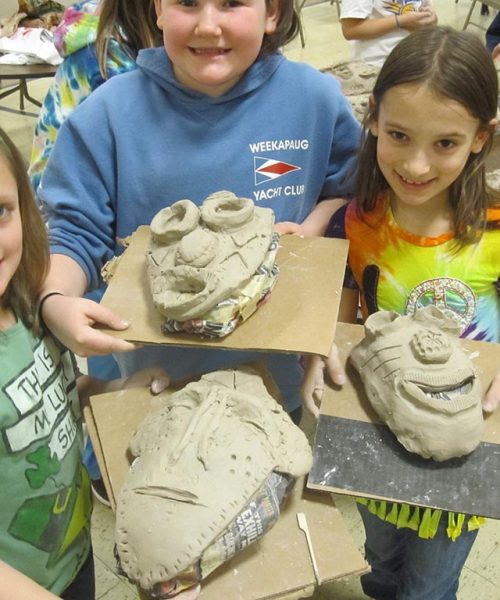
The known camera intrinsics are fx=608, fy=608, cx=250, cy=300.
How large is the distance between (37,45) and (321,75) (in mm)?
2622

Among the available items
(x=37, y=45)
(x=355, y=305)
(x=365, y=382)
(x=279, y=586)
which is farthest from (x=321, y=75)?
(x=37, y=45)

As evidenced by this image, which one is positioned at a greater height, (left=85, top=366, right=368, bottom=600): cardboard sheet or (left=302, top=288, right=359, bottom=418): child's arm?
(left=302, top=288, right=359, bottom=418): child's arm

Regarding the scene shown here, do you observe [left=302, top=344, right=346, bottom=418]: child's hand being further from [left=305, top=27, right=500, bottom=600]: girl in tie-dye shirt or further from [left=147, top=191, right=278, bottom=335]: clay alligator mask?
[left=147, top=191, right=278, bottom=335]: clay alligator mask

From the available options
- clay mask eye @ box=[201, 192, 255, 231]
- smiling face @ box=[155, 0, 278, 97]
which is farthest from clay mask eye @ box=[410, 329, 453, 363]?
smiling face @ box=[155, 0, 278, 97]

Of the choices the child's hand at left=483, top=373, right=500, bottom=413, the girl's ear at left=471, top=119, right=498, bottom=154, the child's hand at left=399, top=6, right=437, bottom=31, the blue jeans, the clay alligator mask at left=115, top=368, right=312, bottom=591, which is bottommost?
the blue jeans

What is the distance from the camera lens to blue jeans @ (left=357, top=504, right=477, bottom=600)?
129 cm

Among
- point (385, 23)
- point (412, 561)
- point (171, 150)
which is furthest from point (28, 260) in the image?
point (385, 23)

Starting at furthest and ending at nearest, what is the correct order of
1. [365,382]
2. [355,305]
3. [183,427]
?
[355,305]
[365,382]
[183,427]

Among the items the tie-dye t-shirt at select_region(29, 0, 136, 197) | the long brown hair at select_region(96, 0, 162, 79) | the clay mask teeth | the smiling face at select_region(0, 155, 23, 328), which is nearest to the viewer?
the smiling face at select_region(0, 155, 23, 328)

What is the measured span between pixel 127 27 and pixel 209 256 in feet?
2.35

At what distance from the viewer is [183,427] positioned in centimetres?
97

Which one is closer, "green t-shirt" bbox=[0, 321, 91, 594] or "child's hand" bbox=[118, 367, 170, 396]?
"green t-shirt" bbox=[0, 321, 91, 594]

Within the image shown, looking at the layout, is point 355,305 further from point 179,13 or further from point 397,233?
point 179,13

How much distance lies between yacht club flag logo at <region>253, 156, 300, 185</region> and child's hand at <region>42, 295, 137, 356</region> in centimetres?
47
